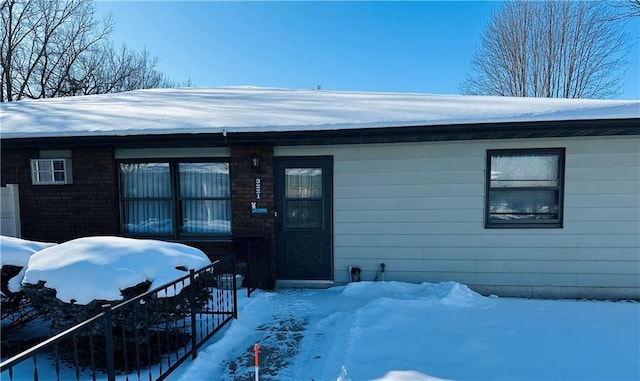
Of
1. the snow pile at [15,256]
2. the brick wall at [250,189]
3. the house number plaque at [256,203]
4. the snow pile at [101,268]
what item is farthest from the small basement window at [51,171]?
the house number plaque at [256,203]

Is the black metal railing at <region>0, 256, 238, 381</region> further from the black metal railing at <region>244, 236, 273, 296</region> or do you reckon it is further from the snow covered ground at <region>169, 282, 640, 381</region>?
the black metal railing at <region>244, 236, 273, 296</region>

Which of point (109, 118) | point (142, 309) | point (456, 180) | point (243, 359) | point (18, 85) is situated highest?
point (18, 85)

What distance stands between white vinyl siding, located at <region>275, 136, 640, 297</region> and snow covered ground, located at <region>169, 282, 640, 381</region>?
0.75m

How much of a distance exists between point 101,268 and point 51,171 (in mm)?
4327

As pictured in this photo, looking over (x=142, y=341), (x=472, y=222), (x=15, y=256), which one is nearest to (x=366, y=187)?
(x=472, y=222)

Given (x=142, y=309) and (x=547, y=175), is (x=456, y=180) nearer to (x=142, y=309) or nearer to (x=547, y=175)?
(x=547, y=175)

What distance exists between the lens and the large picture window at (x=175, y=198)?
20.3 ft

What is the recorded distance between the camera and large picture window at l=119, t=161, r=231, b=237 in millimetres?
6184

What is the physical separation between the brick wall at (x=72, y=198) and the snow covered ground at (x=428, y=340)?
337cm

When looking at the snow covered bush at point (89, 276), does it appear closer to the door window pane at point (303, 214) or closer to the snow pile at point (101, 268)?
the snow pile at point (101, 268)

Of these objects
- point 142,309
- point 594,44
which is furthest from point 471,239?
point 594,44

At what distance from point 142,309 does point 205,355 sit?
81cm

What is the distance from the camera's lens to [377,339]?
11.6 ft

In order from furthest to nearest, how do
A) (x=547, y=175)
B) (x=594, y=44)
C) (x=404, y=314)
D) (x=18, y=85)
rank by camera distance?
(x=18, y=85)
(x=594, y=44)
(x=547, y=175)
(x=404, y=314)
